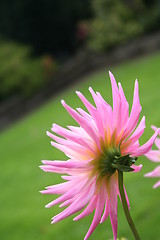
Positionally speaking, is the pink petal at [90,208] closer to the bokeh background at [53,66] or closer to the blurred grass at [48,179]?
the blurred grass at [48,179]

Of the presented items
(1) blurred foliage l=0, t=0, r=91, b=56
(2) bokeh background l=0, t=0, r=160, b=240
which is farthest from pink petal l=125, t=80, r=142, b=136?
(1) blurred foliage l=0, t=0, r=91, b=56

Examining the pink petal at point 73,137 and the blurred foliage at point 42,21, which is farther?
the blurred foliage at point 42,21

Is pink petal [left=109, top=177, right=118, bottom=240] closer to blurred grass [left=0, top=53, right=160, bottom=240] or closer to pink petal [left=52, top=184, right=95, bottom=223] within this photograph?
pink petal [left=52, top=184, right=95, bottom=223]

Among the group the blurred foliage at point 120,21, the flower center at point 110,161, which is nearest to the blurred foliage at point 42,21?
the blurred foliage at point 120,21

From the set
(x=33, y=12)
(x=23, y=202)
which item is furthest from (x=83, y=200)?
(x=33, y=12)

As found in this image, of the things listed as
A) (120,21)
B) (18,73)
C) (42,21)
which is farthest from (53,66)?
(120,21)

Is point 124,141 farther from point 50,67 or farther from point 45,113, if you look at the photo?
point 50,67
